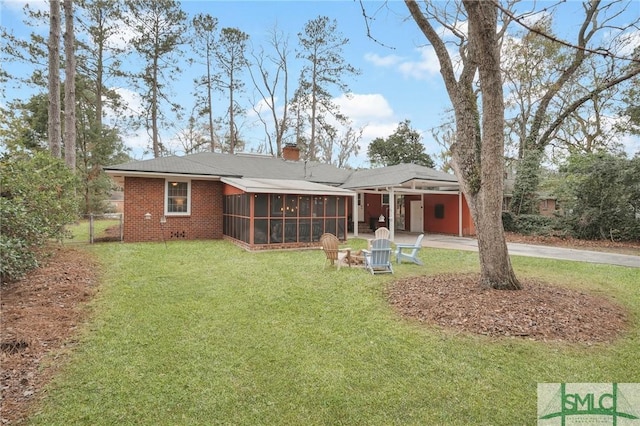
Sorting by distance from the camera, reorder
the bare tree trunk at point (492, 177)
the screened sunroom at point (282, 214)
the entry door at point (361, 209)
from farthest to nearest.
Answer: the entry door at point (361, 209), the screened sunroom at point (282, 214), the bare tree trunk at point (492, 177)

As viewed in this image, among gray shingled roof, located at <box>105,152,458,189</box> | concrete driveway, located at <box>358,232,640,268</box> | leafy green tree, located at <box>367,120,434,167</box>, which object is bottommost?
concrete driveway, located at <box>358,232,640,268</box>

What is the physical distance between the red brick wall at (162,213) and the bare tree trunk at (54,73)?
303 centimetres

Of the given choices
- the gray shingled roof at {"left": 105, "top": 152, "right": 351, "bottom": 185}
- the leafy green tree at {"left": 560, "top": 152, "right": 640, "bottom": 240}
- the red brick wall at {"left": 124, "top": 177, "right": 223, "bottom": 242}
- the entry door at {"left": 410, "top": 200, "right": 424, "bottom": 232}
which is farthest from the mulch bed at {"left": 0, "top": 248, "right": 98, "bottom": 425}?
the leafy green tree at {"left": 560, "top": 152, "right": 640, "bottom": 240}

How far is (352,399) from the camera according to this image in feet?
9.98

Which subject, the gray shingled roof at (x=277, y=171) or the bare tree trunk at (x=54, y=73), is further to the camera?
the gray shingled roof at (x=277, y=171)

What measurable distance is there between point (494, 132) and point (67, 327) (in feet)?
23.3

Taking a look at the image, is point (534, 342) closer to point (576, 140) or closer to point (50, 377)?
point (50, 377)

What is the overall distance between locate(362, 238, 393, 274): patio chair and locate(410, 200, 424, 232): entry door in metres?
12.1

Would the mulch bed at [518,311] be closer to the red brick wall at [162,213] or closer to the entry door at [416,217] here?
the red brick wall at [162,213]

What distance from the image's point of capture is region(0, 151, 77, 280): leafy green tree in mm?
5742

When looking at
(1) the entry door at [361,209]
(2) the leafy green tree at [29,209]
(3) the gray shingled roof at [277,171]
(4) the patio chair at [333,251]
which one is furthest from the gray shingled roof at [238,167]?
(4) the patio chair at [333,251]

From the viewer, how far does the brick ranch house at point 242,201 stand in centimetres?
1201

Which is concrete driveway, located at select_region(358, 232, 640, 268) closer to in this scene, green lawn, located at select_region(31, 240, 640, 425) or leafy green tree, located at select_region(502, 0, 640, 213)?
green lawn, located at select_region(31, 240, 640, 425)

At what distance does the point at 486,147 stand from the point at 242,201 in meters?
8.76
